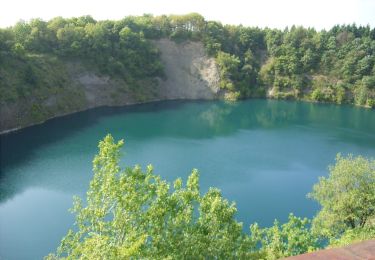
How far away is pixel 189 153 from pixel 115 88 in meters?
36.3

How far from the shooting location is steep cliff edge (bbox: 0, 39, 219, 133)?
68.8 meters

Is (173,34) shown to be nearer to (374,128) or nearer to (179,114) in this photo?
(179,114)

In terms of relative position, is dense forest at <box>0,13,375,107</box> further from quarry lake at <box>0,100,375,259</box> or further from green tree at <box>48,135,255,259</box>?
green tree at <box>48,135,255,259</box>

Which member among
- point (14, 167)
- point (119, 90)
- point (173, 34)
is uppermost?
point (173, 34)

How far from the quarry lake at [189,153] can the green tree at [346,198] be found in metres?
8.14

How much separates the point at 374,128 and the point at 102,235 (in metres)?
73.6

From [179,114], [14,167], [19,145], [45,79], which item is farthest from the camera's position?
[179,114]

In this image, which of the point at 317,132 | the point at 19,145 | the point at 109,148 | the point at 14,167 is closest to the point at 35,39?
the point at 19,145

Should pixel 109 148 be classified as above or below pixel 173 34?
below

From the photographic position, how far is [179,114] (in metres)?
84.4

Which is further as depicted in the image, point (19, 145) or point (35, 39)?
point (35, 39)

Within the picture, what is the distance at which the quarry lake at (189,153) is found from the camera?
39.6 meters

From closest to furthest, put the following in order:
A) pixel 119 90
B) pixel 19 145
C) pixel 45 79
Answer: pixel 19 145
pixel 45 79
pixel 119 90

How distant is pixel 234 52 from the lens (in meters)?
109
